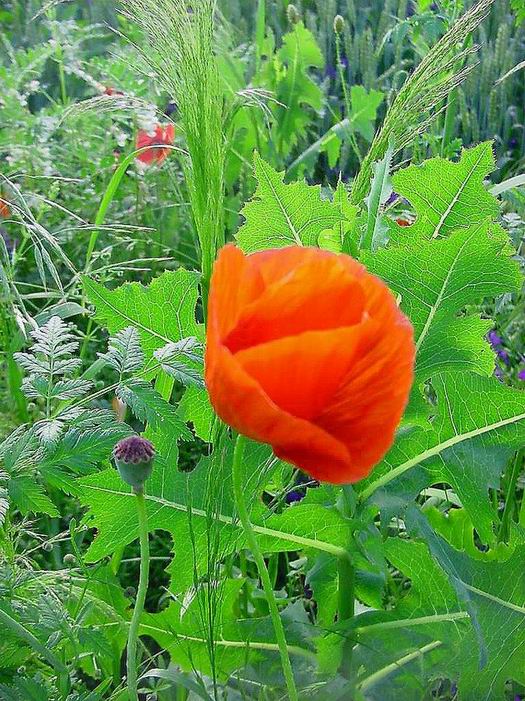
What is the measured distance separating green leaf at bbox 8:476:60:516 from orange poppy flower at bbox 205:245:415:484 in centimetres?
25

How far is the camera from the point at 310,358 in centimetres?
57

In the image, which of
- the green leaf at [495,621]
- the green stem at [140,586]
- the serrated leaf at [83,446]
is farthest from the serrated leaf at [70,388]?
the green leaf at [495,621]

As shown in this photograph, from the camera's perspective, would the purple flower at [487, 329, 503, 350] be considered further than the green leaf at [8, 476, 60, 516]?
Yes

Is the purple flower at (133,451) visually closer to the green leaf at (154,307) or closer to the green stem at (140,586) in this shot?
the green stem at (140,586)

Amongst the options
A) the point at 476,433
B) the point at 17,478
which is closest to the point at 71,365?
the point at 17,478

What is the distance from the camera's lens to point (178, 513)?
89cm

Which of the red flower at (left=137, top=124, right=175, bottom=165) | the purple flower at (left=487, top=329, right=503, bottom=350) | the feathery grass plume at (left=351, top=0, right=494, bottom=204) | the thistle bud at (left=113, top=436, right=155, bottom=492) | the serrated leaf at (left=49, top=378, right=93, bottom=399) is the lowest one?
the purple flower at (left=487, top=329, right=503, bottom=350)

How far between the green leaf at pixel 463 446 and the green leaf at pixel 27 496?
266 mm

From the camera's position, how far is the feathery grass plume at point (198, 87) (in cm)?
73

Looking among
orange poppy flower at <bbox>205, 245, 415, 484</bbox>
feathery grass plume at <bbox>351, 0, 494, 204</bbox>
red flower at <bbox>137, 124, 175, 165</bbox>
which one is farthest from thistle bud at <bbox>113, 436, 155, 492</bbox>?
red flower at <bbox>137, 124, 175, 165</bbox>

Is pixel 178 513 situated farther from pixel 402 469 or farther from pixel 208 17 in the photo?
pixel 208 17

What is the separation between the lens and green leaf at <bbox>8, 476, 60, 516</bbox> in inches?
31.0

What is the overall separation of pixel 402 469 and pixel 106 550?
271mm

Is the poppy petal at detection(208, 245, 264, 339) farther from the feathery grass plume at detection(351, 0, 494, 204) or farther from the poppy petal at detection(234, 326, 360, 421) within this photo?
the feathery grass plume at detection(351, 0, 494, 204)
